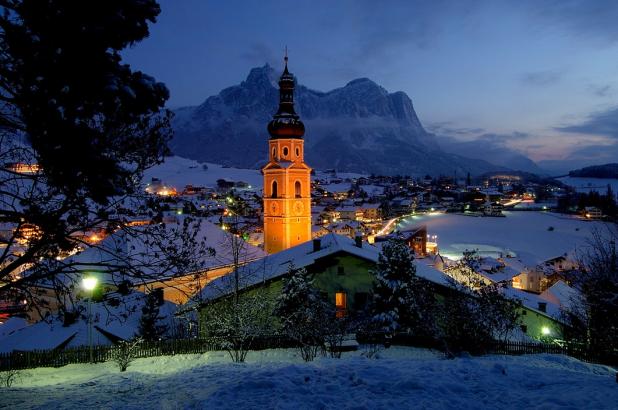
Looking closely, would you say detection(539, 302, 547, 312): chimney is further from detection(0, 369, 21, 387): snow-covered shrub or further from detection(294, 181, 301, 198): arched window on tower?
detection(294, 181, 301, 198): arched window on tower

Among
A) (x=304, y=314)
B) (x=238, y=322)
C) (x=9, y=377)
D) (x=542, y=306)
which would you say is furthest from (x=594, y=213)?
(x=9, y=377)

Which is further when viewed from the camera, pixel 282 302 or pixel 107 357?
pixel 282 302

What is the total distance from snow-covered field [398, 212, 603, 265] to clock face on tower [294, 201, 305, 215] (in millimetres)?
24700

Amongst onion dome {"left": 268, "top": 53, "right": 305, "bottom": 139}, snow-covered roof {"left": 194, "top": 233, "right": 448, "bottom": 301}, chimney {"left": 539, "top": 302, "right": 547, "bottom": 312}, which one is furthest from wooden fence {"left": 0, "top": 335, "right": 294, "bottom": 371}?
onion dome {"left": 268, "top": 53, "right": 305, "bottom": 139}

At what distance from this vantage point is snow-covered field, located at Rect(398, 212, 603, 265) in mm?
67706

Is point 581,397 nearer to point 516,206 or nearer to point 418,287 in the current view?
point 418,287

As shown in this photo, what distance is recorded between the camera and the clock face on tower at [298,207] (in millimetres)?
50781

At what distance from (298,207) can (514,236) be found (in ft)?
188

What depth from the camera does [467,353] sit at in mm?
17297

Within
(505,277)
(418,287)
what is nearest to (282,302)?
(418,287)

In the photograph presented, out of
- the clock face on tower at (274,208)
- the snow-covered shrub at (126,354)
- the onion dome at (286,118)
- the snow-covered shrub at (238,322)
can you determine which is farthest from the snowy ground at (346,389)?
the onion dome at (286,118)

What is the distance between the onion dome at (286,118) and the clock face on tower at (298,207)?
23.3 feet

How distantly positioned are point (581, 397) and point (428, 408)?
311 centimetres

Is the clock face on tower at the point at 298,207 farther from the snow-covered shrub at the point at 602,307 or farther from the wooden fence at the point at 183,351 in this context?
the snow-covered shrub at the point at 602,307
